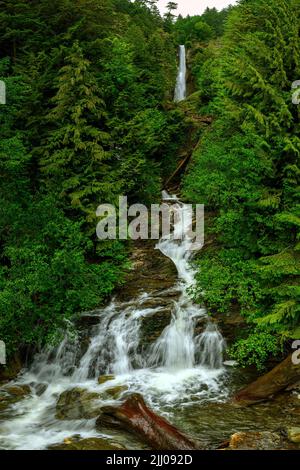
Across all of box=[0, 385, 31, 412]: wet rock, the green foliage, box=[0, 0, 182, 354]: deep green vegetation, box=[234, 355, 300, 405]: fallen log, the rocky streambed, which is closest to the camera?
the rocky streambed

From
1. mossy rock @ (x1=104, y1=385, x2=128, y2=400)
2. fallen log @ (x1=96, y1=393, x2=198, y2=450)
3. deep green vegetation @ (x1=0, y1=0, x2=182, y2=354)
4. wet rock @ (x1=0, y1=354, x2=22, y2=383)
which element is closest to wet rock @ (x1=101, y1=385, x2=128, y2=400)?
mossy rock @ (x1=104, y1=385, x2=128, y2=400)

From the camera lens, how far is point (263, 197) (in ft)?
44.2

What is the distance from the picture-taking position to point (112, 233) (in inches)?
671

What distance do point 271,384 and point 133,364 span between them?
438 centimetres

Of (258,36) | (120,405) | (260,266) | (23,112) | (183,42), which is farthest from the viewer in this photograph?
(183,42)

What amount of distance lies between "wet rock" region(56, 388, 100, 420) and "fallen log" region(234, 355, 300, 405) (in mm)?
3861

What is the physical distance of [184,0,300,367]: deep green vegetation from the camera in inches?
491

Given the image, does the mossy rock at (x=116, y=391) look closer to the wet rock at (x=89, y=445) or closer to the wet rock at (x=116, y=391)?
the wet rock at (x=116, y=391)

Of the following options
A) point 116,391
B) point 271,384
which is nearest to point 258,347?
point 271,384

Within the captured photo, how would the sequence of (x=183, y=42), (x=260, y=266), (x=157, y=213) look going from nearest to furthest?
(x=260, y=266)
(x=157, y=213)
(x=183, y=42)

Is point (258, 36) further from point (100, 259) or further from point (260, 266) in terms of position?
point (100, 259)

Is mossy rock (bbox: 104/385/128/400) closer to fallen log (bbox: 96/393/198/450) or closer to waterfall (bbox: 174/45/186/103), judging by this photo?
fallen log (bbox: 96/393/198/450)
